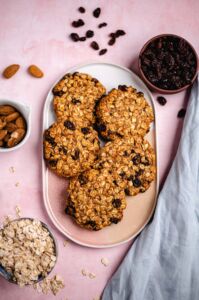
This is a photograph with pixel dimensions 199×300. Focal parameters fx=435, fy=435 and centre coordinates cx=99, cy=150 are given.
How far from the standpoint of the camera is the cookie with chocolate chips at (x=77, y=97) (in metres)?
1.85

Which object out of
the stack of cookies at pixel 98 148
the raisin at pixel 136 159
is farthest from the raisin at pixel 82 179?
the raisin at pixel 136 159

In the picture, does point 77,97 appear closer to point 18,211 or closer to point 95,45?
point 95,45

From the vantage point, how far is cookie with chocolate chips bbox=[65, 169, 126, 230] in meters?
1.81

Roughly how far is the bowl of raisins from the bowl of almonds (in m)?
0.79

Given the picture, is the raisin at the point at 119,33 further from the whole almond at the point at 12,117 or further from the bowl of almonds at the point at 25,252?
the bowl of almonds at the point at 25,252

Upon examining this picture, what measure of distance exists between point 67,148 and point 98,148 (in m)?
0.14

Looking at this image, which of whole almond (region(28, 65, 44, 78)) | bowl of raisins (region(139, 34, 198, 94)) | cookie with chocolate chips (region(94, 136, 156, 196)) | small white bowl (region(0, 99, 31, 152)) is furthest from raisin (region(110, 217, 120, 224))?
whole almond (region(28, 65, 44, 78))

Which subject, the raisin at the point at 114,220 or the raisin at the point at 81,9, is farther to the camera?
the raisin at the point at 81,9

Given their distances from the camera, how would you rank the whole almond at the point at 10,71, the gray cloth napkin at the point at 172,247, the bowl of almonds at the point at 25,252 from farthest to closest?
1. the whole almond at the point at 10,71
2. the gray cloth napkin at the point at 172,247
3. the bowl of almonds at the point at 25,252

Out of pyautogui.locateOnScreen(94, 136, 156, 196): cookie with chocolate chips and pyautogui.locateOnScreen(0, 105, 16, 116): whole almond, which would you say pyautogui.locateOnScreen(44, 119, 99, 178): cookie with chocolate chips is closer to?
pyautogui.locateOnScreen(94, 136, 156, 196): cookie with chocolate chips

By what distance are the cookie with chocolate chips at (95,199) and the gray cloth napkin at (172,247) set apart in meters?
0.20

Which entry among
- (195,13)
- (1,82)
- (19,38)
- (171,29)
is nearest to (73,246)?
(1,82)

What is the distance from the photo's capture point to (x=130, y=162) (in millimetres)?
1851

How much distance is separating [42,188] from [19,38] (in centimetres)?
72
